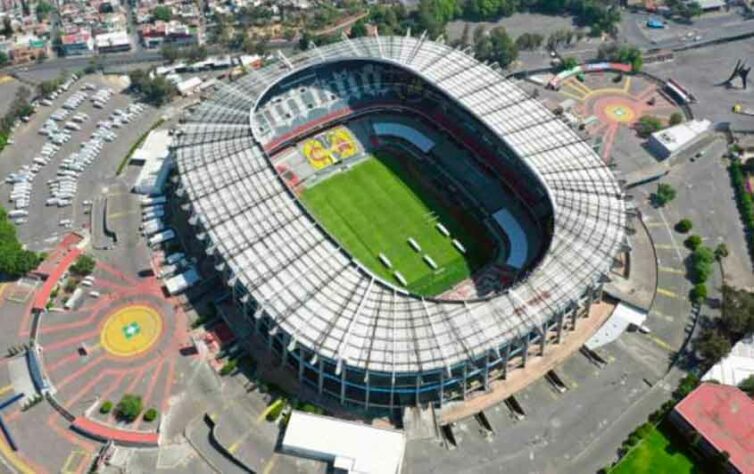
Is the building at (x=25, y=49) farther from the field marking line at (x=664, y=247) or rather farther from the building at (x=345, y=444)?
the field marking line at (x=664, y=247)

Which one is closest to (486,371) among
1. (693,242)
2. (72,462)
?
(693,242)

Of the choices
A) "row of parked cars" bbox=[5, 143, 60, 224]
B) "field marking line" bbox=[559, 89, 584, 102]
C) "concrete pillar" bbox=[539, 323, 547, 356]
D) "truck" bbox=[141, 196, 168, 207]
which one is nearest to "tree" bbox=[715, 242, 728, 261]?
"concrete pillar" bbox=[539, 323, 547, 356]

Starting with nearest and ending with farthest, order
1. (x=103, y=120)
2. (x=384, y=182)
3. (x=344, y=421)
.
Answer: (x=344, y=421), (x=384, y=182), (x=103, y=120)

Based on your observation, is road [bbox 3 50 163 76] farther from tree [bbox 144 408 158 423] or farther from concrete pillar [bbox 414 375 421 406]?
concrete pillar [bbox 414 375 421 406]

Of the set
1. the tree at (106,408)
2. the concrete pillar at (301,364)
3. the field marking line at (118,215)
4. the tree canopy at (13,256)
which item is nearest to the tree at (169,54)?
the field marking line at (118,215)

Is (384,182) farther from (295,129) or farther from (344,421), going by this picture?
(344,421)

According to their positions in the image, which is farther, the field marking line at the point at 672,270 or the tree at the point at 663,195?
the tree at the point at 663,195

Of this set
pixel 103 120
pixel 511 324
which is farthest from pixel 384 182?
pixel 103 120
